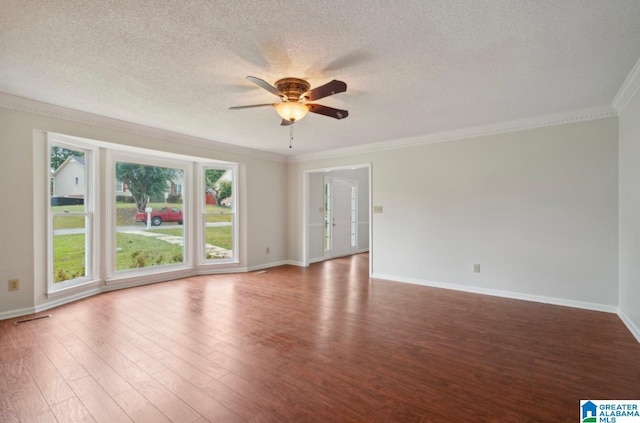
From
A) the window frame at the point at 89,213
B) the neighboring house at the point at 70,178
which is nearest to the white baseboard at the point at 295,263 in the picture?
the window frame at the point at 89,213

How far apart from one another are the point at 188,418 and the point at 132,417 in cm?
34

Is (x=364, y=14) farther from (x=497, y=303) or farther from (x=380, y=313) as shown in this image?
(x=497, y=303)

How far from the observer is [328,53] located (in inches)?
92.4

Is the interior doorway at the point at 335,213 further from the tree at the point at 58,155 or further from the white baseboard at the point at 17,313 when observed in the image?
the white baseboard at the point at 17,313

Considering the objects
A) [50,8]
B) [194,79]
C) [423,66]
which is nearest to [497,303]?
[423,66]

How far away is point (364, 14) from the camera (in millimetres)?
1889

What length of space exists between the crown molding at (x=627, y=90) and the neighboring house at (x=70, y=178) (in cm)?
636

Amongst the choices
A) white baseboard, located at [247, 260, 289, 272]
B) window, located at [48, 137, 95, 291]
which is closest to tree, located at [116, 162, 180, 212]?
window, located at [48, 137, 95, 291]

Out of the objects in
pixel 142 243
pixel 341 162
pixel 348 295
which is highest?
pixel 341 162

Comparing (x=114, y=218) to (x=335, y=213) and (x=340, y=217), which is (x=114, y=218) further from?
(x=340, y=217)

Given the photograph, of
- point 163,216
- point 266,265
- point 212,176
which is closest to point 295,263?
point 266,265

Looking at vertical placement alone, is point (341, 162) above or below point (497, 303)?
above

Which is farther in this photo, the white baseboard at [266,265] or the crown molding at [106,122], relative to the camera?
the white baseboard at [266,265]

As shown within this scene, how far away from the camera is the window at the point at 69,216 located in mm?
3887
